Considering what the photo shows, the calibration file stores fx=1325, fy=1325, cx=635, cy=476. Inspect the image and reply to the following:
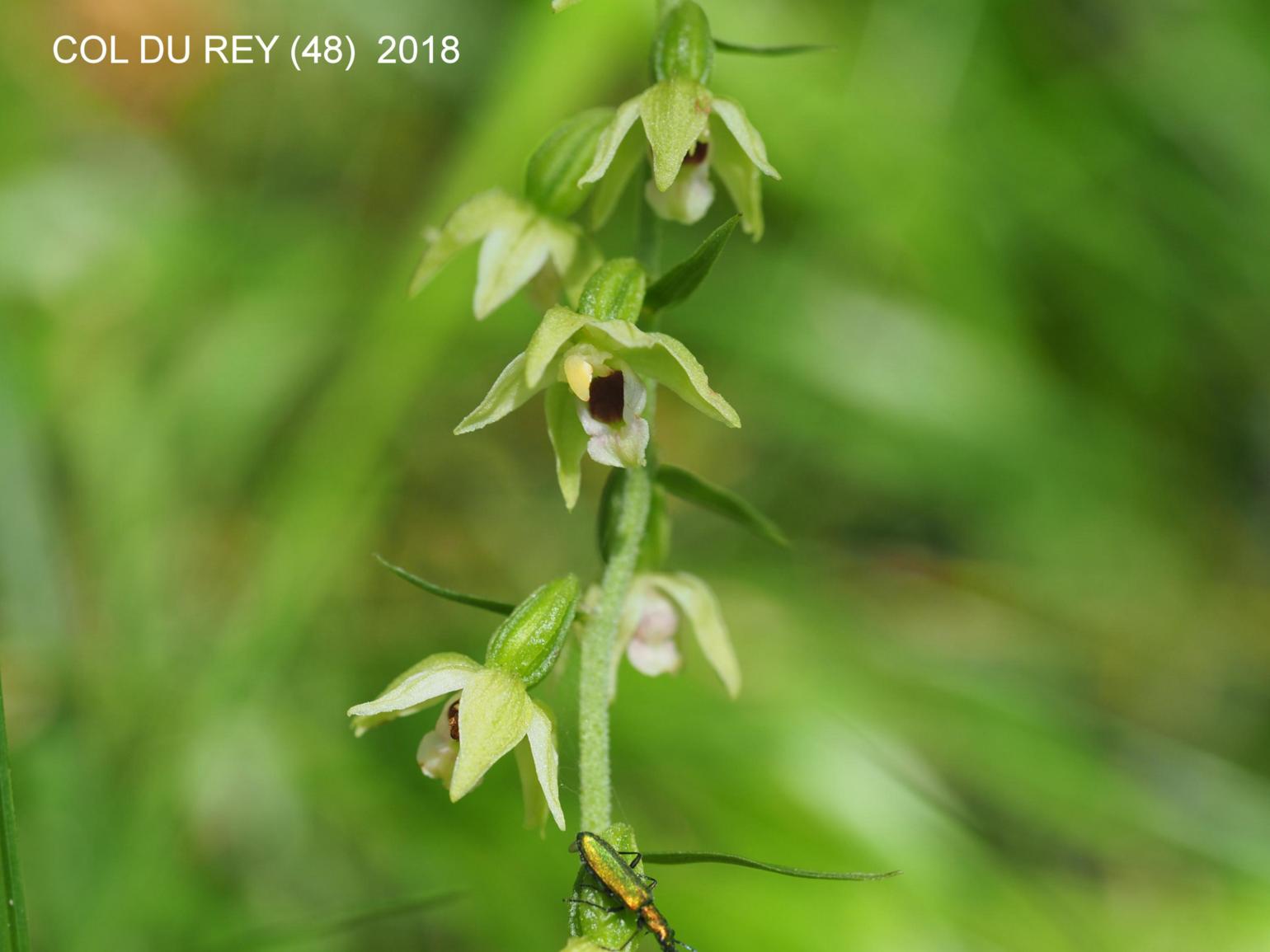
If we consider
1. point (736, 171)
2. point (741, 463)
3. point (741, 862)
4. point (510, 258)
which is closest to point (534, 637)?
point (741, 862)

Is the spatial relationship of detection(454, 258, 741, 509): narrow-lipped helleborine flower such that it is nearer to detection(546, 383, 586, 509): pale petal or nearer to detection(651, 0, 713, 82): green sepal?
detection(546, 383, 586, 509): pale petal

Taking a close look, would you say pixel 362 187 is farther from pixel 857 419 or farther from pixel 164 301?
pixel 857 419

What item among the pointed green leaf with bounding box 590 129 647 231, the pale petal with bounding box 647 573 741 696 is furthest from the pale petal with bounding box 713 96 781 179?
the pale petal with bounding box 647 573 741 696

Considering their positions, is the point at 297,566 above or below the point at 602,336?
below

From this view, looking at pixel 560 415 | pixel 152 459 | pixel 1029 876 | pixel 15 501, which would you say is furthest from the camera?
pixel 152 459

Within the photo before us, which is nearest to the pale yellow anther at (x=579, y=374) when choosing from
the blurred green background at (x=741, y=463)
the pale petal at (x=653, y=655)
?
the pale petal at (x=653, y=655)

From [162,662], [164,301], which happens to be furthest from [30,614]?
[164,301]

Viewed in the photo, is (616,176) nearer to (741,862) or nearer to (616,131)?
(616,131)
